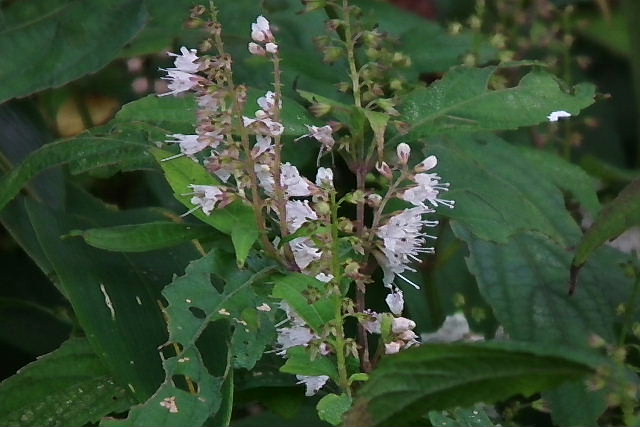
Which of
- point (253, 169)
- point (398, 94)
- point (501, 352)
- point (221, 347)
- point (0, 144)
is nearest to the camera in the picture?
point (501, 352)

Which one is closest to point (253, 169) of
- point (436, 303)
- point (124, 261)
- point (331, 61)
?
point (331, 61)

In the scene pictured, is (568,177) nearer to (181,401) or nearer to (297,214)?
(297,214)

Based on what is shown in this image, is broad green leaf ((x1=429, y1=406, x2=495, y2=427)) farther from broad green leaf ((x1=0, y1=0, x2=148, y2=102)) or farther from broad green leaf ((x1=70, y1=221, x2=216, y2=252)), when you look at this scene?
broad green leaf ((x1=0, y1=0, x2=148, y2=102))

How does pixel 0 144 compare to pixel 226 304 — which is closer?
pixel 226 304

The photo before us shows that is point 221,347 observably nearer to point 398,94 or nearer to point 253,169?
point 253,169

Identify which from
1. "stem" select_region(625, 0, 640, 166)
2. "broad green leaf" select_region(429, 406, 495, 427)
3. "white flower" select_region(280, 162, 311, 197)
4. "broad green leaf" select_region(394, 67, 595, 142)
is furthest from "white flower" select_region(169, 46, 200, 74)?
"stem" select_region(625, 0, 640, 166)

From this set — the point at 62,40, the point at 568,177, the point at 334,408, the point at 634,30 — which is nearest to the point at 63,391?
the point at 334,408
